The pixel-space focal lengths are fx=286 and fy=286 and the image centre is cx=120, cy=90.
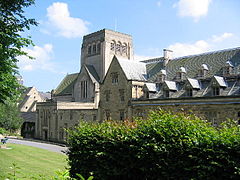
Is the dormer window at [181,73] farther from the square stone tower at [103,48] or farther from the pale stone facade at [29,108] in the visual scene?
the square stone tower at [103,48]

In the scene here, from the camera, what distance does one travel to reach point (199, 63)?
3466cm

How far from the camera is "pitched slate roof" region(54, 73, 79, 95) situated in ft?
241

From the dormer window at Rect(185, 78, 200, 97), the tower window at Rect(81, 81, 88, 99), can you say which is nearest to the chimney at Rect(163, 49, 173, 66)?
the dormer window at Rect(185, 78, 200, 97)

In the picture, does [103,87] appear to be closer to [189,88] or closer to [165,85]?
[165,85]

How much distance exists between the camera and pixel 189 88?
30.6 m

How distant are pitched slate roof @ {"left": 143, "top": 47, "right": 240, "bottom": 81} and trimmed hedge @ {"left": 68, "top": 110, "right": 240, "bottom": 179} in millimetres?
20442

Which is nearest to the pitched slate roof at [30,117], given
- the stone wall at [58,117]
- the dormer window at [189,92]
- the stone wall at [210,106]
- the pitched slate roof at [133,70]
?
the stone wall at [58,117]

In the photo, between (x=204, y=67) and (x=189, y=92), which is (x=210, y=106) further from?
(x=204, y=67)

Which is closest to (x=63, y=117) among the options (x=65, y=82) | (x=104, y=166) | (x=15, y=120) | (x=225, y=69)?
(x=15, y=120)

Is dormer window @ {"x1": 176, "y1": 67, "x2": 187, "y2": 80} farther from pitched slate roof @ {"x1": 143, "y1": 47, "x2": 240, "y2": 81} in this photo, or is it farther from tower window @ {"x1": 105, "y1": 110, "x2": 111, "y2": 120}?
tower window @ {"x1": 105, "y1": 110, "x2": 111, "y2": 120}

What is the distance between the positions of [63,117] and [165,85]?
2726 cm

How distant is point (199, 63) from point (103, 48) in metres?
39.3

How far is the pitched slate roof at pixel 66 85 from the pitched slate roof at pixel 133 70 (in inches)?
1350

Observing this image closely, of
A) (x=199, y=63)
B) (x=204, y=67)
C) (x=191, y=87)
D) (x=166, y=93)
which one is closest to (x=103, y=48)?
(x=199, y=63)
